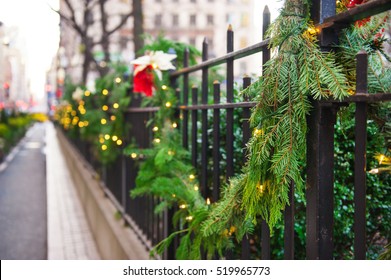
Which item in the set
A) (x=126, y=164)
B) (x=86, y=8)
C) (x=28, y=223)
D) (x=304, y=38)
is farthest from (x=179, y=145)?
(x=86, y=8)

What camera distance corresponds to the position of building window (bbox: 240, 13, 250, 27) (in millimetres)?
61438

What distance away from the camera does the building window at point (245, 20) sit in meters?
61.4

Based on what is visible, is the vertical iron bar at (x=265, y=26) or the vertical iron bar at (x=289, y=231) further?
the vertical iron bar at (x=265, y=26)

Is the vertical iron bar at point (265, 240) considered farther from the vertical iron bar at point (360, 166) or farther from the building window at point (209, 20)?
the building window at point (209, 20)

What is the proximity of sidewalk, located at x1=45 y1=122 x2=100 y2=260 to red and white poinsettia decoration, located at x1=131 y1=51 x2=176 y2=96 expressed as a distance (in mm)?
2787

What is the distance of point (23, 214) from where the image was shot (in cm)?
876

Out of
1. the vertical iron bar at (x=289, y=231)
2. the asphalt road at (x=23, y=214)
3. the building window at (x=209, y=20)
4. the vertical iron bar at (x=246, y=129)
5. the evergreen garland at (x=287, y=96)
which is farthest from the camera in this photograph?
the building window at (x=209, y=20)

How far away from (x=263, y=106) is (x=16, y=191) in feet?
34.9

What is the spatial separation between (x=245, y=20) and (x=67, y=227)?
190ft

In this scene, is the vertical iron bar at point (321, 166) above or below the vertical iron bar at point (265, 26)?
below

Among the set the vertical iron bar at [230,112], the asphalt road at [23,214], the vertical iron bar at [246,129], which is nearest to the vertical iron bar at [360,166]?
the vertical iron bar at [246,129]

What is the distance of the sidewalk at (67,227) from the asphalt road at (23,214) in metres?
0.15

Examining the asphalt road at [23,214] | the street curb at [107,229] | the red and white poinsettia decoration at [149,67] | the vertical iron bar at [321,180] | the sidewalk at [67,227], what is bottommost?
the asphalt road at [23,214]

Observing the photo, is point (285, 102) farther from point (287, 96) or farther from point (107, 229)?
point (107, 229)
